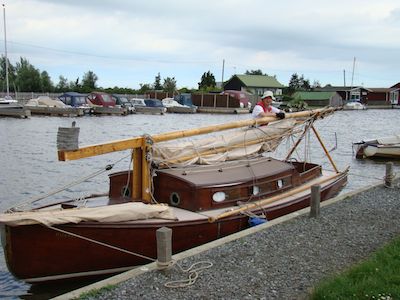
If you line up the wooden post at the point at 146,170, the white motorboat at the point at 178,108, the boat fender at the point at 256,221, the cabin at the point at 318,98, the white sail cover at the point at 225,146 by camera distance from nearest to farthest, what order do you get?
the wooden post at the point at 146,170 → the boat fender at the point at 256,221 → the white sail cover at the point at 225,146 → the white motorboat at the point at 178,108 → the cabin at the point at 318,98

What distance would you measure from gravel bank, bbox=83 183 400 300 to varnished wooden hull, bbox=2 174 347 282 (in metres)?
1.29

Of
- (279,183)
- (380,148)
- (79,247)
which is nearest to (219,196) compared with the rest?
(279,183)

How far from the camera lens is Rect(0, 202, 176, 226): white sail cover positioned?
7543 mm

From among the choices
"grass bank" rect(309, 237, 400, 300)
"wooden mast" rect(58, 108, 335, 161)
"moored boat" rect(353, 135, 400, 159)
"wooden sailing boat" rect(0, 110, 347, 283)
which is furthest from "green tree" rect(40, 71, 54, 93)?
"grass bank" rect(309, 237, 400, 300)

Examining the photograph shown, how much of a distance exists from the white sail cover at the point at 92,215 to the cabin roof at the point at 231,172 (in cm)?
115

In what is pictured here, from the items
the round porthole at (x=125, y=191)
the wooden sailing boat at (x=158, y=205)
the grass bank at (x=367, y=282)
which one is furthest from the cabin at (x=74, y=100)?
the grass bank at (x=367, y=282)

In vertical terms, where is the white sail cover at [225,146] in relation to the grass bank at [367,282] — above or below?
above

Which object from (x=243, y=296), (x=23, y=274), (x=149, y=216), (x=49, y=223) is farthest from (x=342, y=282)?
(x=23, y=274)

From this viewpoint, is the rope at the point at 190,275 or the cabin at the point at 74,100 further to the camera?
the cabin at the point at 74,100

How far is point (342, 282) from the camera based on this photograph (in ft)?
20.1

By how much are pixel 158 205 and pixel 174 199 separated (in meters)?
0.98

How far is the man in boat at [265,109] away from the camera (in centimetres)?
1230

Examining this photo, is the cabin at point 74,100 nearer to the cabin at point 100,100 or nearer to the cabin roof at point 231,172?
the cabin at point 100,100

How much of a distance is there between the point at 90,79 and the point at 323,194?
98.4 m
